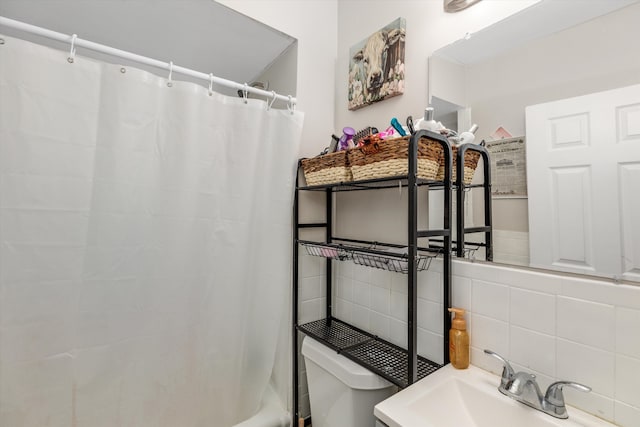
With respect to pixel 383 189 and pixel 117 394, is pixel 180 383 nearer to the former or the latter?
pixel 117 394

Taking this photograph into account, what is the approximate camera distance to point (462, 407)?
0.83m

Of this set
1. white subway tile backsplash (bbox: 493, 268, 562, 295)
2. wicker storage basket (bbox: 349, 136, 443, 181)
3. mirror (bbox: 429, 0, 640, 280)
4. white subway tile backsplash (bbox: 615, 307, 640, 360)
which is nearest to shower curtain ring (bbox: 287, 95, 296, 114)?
wicker storage basket (bbox: 349, 136, 443, 181)

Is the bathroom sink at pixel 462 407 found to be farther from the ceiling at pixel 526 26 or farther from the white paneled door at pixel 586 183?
the ceiling at pixel 526 26

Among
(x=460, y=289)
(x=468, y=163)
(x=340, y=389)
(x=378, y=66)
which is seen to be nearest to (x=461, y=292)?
(x=460, y=289)

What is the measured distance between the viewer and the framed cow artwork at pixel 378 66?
1.21 m

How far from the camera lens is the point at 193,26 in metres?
1.37

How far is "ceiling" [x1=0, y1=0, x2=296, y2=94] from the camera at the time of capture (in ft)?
4.04

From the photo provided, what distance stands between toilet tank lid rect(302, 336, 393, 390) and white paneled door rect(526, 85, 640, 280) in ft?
Answer: 2.10

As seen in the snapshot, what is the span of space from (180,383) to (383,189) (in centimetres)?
114

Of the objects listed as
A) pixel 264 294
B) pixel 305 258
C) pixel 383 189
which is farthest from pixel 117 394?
pixel 383 189

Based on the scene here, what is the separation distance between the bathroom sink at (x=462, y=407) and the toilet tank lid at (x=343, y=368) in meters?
0.20

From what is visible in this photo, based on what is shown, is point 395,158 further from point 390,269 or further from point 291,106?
point 291,106

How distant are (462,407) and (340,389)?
430 millimetres

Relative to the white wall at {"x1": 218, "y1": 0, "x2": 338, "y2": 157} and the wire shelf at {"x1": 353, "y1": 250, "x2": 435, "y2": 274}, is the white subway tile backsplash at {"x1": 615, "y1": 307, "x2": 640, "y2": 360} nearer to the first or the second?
the wire shelf at {"x1": 353, "y1": 250, "x2": 435, "y2": 274}
